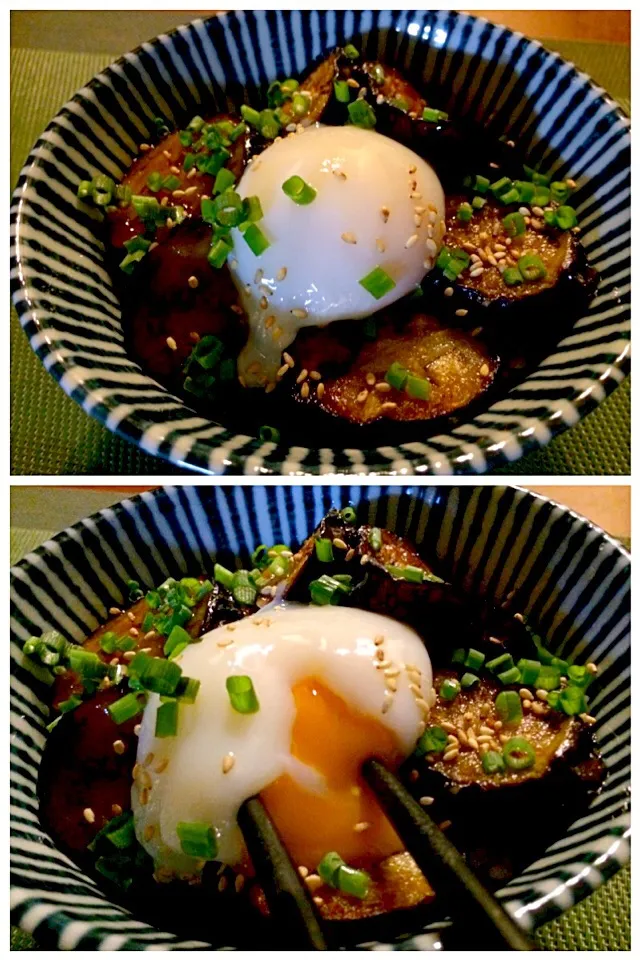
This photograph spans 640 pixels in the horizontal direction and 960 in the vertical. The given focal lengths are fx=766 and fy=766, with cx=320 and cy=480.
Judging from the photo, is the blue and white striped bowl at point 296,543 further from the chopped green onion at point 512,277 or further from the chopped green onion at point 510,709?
the chopped green onion at point 512,277

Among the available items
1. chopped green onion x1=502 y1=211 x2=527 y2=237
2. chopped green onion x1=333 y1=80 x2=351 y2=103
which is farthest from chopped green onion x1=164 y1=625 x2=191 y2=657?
chopped green onion x1=333 y1=80 x2=351 y2=103

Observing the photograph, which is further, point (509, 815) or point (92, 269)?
point (92, 269)

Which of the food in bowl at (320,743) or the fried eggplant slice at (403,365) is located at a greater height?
the fried eggplant slice at (403,365)

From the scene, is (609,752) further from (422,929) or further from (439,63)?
(439,63)

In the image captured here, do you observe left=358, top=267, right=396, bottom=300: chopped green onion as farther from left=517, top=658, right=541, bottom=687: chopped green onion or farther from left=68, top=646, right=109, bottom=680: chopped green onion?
left=68, top=646, right=109, bottom=680: chopped green onion

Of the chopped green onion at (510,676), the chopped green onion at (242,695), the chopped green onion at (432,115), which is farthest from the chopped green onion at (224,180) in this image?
the chopped green onion at (510,676)
